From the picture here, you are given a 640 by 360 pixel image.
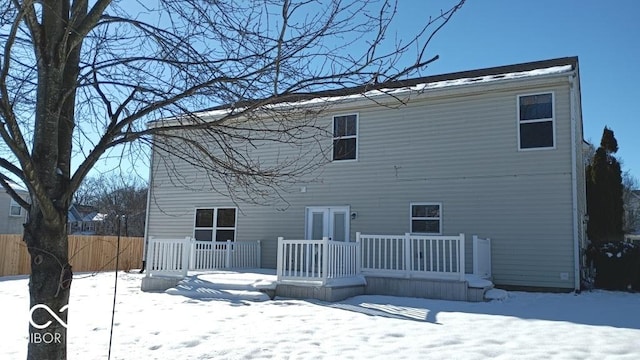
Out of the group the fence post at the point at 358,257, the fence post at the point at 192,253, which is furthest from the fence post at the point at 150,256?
the fence post at the point at 358,257

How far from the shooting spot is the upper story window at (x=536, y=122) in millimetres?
11684

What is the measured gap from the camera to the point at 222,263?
13961mm

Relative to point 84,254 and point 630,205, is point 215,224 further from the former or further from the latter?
point 630,205

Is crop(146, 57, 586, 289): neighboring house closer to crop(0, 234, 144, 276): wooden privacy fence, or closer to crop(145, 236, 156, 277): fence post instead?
crop(145, 236, 156, 277): fence post

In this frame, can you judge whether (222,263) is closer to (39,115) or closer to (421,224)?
(421,224)

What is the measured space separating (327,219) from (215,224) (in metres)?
3.78

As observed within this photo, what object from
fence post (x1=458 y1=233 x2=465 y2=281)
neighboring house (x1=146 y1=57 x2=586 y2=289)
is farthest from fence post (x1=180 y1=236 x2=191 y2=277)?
fence post (x1=458 y1=233 x2=465 y2=281)

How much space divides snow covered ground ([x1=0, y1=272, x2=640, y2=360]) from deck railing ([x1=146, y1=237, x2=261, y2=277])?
44.1 inches

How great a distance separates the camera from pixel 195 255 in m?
13.2

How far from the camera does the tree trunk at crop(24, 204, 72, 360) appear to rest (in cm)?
294

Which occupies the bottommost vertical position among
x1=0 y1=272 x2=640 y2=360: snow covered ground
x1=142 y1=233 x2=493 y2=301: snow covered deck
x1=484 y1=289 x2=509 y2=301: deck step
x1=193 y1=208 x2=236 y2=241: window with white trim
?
x1=0 y1=272 x2=640 y2=360: snow covered ground

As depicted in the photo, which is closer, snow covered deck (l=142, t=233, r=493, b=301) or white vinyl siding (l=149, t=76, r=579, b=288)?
snow covered deck (l=142, t=233, r=493, b=301)

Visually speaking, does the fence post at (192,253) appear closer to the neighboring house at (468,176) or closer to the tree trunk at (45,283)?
the neighboring house at (468,176)

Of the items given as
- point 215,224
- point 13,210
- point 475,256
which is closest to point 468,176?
point 475,256
